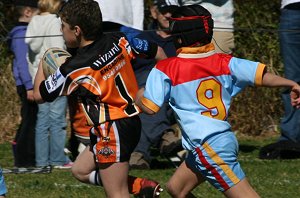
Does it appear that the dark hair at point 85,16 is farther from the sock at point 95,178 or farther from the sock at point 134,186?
the sock at point 134,186

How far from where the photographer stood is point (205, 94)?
612 cm

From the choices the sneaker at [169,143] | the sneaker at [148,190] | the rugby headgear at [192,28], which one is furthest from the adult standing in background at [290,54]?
the rugby headgear at [192,28]

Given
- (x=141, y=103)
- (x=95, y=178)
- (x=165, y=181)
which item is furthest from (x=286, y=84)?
(x=165, y=181)

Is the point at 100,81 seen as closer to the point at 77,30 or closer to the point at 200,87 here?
the point at 77,30

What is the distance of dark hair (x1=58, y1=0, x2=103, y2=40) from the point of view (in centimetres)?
659

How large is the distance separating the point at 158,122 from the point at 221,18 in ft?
3.83

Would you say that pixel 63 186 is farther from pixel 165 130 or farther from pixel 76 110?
pixel 165 130

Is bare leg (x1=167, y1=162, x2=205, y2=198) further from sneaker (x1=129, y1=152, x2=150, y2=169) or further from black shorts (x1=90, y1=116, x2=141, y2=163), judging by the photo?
sneaker (x1=129, y1=152, x2=150, y2=169)

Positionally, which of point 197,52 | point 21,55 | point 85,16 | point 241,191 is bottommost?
point 21,55

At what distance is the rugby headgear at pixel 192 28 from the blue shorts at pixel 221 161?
2.00ft

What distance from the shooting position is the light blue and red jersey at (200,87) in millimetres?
6082

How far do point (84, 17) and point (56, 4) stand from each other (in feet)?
10.7

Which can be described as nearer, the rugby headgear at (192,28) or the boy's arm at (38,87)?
the rugby headgear at (192,28)

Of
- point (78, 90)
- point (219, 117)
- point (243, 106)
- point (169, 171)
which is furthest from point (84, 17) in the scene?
point (243, 106)
